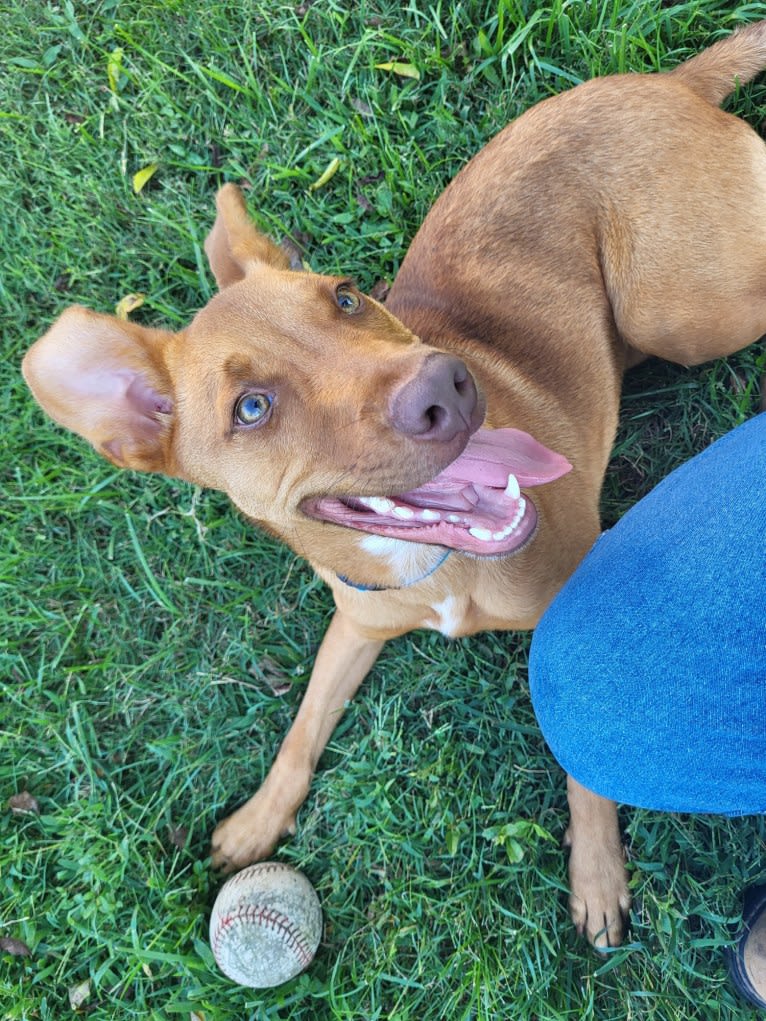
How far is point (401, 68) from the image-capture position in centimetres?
452

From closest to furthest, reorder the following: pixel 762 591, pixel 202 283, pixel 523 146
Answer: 1. pixel 762 591
2. pixel 523 146
3. pixel 202 283

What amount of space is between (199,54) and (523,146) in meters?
2.50

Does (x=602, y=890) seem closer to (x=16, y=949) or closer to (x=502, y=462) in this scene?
(x=502, y=462)

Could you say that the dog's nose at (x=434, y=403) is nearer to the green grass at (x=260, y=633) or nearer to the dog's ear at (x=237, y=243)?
the dog's ear at (x=237, y=243)

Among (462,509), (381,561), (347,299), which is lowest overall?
(381,561)

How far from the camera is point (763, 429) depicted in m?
2.41

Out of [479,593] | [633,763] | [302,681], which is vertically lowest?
[302,681]

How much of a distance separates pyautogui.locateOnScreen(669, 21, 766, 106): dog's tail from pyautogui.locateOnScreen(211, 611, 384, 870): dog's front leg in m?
3.06

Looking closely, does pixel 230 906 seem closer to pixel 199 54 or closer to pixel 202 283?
pixel 202 283

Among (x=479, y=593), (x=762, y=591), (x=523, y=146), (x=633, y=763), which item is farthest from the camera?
(x=523, y=146)

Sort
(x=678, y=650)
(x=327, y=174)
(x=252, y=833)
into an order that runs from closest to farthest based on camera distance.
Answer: (x=678, y=650)
(x=252, y=833)
(x=327, y=174)

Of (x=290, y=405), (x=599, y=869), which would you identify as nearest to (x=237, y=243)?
(x=290, y=405)

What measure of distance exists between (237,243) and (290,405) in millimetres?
940

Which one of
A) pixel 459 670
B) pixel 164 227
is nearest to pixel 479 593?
pixel 459 670
